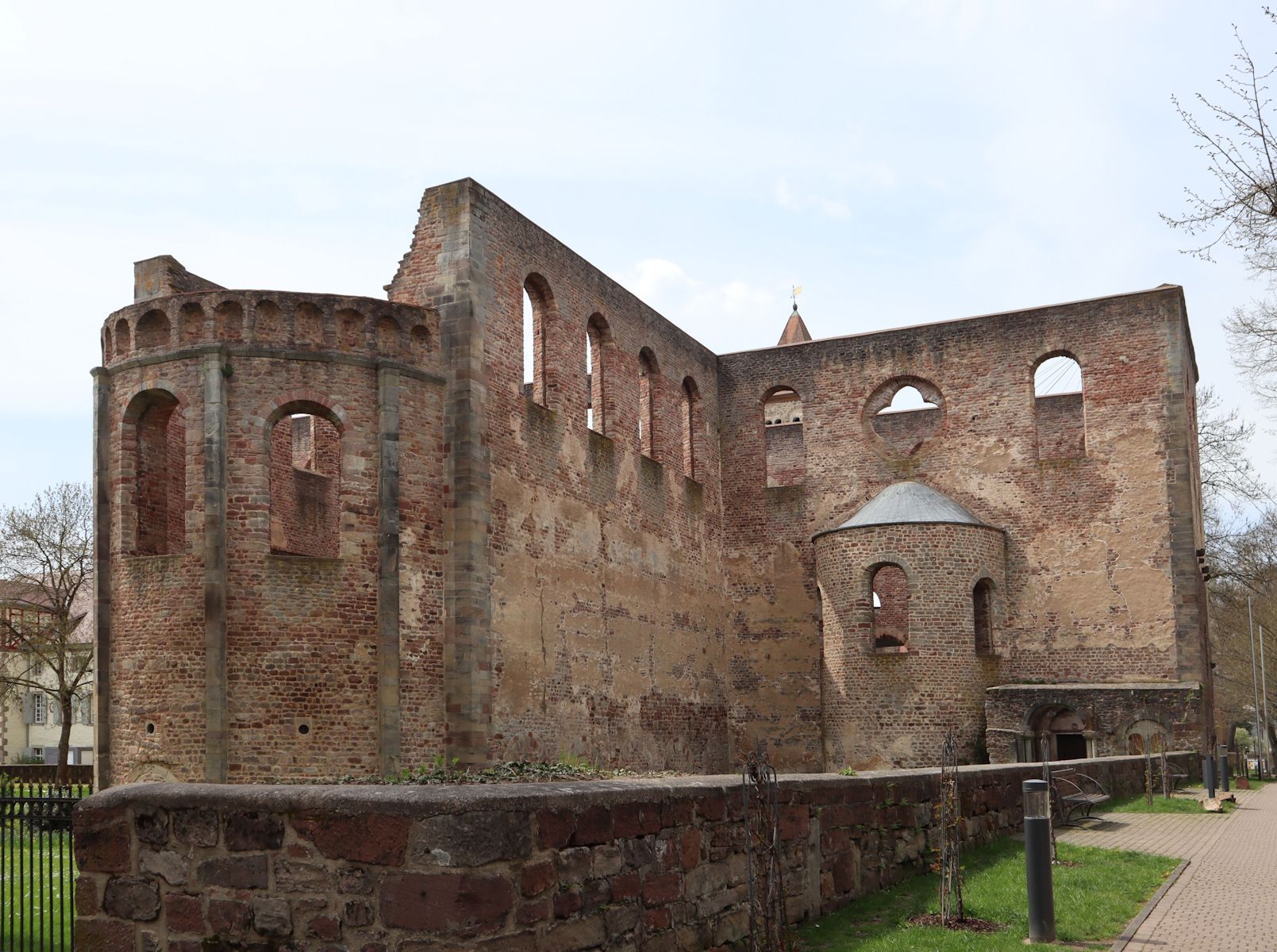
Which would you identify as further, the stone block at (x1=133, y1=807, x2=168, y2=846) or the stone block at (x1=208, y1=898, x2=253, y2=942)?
the stone block at (x1=133, y1=807, x2=168, y2=846)

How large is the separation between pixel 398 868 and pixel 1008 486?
2333cm

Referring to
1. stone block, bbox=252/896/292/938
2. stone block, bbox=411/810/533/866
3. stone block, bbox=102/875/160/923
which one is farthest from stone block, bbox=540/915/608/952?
stone block, bbox=102/875/160/923

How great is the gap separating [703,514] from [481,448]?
9.29m

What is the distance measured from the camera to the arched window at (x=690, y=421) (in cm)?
2727

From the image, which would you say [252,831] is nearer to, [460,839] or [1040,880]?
[460,839]

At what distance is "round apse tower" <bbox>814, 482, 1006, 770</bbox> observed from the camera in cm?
2450

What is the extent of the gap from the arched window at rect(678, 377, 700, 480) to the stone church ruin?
9 centimetres

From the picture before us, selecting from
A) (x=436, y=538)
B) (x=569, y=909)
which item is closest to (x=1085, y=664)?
(x=436, y=538)

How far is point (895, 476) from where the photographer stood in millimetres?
27344

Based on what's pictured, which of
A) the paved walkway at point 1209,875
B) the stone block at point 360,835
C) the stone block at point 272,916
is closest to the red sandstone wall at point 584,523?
the paved walkway at point 1209,875

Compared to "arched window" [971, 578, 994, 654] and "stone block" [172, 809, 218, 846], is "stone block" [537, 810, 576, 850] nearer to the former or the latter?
"stone block" [172, 809, 218, 846]

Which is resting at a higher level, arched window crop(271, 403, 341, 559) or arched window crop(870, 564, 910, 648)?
arched window crop(271, 403, 341, 559)

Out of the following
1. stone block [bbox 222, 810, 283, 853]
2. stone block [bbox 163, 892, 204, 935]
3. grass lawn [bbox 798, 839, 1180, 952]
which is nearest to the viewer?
stone block [bbox 222, 810, 283, 853]

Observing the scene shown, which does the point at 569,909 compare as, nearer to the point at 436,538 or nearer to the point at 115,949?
the point at 115,949
